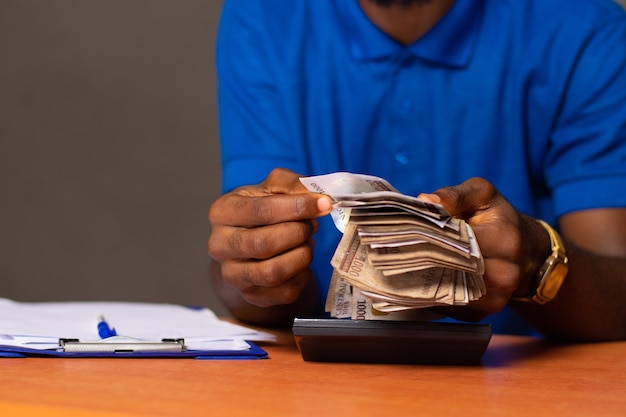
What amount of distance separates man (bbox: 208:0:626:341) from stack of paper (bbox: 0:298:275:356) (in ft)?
0.82

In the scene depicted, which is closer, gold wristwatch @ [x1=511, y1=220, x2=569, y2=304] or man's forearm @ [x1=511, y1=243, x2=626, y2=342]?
gold wristwatch @ [x1=511, y1=220, x2=569, y2=304]

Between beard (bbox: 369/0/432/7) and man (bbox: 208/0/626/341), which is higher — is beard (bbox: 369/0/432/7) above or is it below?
above

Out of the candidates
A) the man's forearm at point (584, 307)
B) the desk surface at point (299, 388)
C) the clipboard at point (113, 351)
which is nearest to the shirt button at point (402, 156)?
the man's forearm at point (584, 307)

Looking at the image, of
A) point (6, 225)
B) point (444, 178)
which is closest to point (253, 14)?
point (444, 178)

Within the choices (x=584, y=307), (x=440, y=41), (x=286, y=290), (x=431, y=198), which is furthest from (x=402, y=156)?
(x=431, y=198)

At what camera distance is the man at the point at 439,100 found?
5.54ft

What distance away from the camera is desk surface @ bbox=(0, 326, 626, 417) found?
71 cm

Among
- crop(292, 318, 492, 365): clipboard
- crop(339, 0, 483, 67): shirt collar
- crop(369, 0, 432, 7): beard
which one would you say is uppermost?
crop(369, 0, 432, 7): beard

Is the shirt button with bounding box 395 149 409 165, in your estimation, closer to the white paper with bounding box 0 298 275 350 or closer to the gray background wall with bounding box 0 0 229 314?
the white paper with bounding box 0 298 275 350

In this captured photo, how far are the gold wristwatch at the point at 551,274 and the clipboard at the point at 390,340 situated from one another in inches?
8.1

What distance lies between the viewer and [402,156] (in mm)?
1768

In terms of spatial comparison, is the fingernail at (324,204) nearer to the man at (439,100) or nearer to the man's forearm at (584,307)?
the man's forearm at (584,307)

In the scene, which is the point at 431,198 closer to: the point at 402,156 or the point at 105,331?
the point at 105,331

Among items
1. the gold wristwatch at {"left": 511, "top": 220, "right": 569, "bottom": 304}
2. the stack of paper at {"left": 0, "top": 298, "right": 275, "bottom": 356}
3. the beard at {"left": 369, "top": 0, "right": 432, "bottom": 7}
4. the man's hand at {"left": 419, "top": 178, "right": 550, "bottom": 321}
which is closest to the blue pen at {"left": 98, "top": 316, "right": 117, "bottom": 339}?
the stack of paper at {"left": 0, "top": 298, "right": 275, "bottom": 356}
